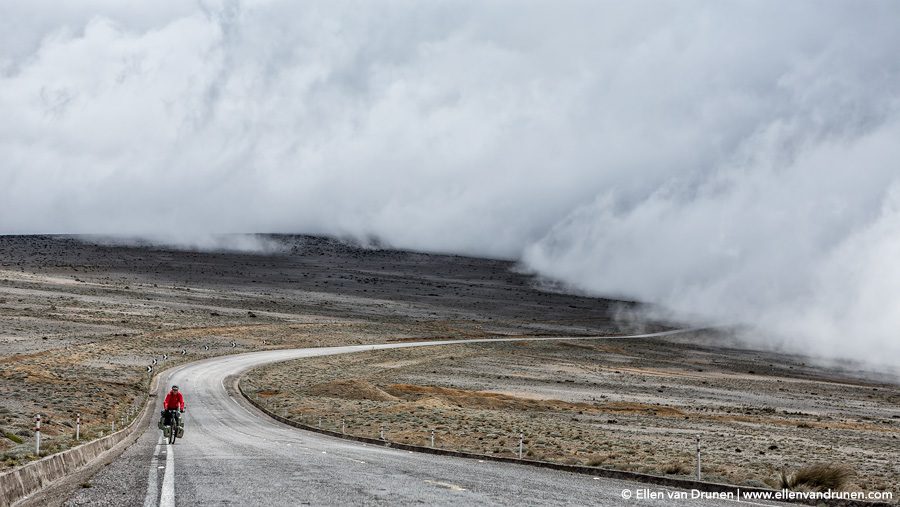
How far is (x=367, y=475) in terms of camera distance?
61.4ft

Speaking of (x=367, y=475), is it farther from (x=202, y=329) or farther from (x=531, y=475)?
(x=202, y=329)

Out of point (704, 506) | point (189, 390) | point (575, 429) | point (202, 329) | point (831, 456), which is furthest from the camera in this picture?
point (202, 329)

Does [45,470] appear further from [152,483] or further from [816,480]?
[816,480]

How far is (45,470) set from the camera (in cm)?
1731

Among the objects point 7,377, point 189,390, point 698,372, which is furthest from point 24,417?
point 698,372

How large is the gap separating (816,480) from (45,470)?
17.4m

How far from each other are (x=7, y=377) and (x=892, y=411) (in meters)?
64.5

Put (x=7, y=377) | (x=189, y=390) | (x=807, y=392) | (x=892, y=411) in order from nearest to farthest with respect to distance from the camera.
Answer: (x=7, y=377)
(x=189, y=390)
(x=892, y=411)
(x=807, y=392)

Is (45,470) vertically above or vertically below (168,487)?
below

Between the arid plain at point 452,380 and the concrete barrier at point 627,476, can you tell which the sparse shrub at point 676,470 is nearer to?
the arid plain at point 452,380

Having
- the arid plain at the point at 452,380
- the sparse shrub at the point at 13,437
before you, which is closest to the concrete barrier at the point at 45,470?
the arid plain at the point at 452,380

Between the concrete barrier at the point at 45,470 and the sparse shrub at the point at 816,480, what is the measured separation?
16.1 metres

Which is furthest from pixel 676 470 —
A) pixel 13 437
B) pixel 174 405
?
pixel 13 437

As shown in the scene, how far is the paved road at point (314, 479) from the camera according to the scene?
14.9 meters
